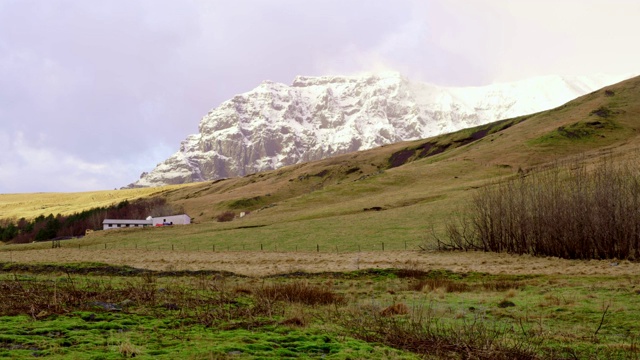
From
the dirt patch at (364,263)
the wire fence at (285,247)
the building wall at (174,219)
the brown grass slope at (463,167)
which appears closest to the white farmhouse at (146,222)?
the building wall at (174,219)

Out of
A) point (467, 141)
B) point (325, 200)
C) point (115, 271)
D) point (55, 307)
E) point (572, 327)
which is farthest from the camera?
point (467, 141)

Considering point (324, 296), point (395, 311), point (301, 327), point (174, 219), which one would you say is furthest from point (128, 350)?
point (174, 219)

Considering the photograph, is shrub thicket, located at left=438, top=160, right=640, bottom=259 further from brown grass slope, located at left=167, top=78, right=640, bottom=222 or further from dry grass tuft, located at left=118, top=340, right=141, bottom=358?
brown grass slope, located at left=167, top=78, right=640, bottom=222

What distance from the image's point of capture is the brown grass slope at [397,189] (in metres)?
77.8

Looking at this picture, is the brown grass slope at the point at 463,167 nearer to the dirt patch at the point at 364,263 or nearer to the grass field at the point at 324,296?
the grass field at the point at 324,296

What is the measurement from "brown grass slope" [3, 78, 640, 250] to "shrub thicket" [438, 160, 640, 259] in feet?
47.9

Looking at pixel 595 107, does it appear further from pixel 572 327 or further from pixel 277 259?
pixel 572 327

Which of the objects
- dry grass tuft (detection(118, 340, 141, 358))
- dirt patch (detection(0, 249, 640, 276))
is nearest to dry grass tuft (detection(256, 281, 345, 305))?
dry grass tuft (detection(118, 340, 141, 358))

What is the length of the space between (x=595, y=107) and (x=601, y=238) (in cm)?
13779

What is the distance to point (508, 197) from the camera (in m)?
52.7

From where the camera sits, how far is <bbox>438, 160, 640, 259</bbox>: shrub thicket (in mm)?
42812

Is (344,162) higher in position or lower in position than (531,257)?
higher

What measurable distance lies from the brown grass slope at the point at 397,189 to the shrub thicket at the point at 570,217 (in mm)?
14603

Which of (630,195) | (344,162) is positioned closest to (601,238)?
(630,195)
